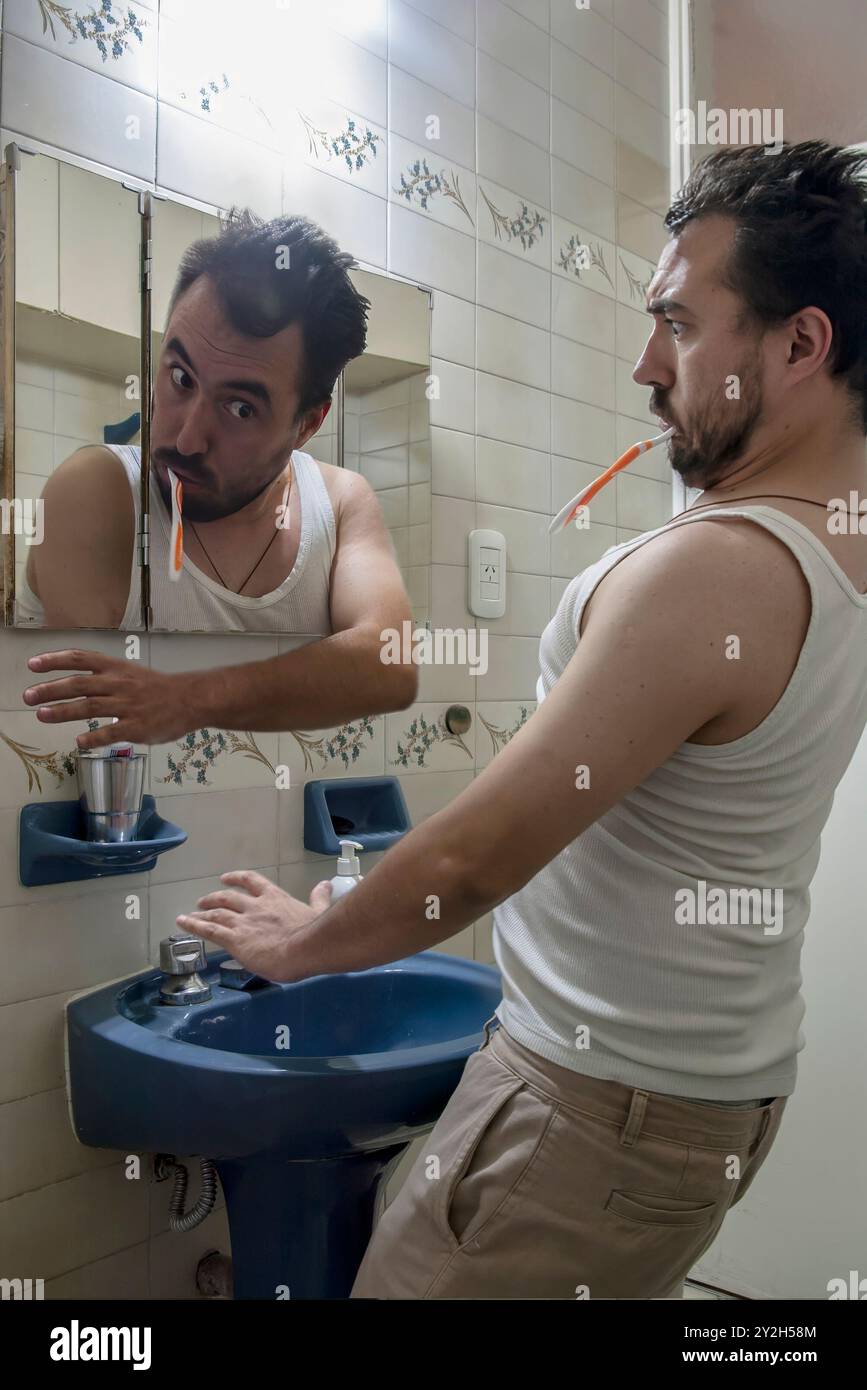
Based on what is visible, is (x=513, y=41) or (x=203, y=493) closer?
(x=203, y=493)

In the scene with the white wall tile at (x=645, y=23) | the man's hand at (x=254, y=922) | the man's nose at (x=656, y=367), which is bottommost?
the man's hand at (x=254, y=922)

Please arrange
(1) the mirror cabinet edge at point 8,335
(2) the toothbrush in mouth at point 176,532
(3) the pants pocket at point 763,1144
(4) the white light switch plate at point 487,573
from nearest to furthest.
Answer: (3) the pants pocket at point 763,1144
(1) the mirror cabinet edge at point 8,335
(2) the toothbrush in mouth at point 176,532
(4) the white light switch plate at point 487,573

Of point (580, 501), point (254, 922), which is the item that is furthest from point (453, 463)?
point (254, 922)

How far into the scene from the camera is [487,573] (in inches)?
Answer: 57.1

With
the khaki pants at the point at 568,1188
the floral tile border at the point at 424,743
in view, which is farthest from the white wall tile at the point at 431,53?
the khaki pants at the point at 568,1188

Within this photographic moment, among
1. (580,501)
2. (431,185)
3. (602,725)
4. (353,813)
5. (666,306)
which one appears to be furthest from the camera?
(580,501)

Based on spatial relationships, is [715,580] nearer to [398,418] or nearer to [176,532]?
[176,532]

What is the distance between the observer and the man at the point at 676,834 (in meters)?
0.71

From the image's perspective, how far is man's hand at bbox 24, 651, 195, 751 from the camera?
0.97 metres

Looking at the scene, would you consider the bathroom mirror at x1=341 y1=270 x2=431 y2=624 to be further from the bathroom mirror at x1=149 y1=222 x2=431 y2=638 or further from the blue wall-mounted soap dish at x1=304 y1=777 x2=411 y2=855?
the blue wall-mounted soap dish at x1=304 y1=777 x2=411 y2=855

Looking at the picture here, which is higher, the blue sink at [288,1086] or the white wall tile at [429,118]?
the white wall tile at [429,118]

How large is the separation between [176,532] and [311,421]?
227mm

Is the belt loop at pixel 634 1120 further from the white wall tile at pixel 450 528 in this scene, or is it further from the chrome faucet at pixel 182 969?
the white wall tile at pixel 450 528
